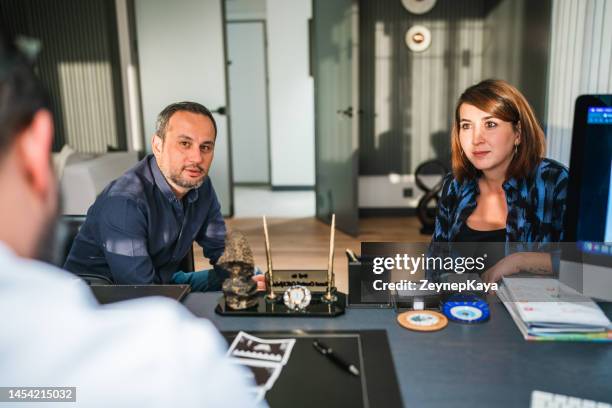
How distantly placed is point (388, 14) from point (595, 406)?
14.5ft

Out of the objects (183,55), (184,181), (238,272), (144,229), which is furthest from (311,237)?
(238,272)

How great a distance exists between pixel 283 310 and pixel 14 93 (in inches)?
33.7

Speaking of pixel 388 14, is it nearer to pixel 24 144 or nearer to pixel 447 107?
pixel 447 107

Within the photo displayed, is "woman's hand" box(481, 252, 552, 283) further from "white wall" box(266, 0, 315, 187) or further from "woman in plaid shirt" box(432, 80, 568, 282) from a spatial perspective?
"white wall" box(266, 0, 315, 187)

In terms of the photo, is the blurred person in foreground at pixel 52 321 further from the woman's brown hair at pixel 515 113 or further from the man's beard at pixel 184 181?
the woman's brown hair at pixel 515 113

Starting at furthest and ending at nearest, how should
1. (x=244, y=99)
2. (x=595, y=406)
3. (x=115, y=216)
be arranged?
(x=244, y=99) → (x=115, y=216) → (x=595, y=406)

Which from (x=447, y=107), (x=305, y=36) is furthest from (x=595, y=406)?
(x=305, y=36)

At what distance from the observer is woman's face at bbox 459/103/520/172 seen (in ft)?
5.29

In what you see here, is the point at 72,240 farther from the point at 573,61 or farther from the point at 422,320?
the point at 573,61

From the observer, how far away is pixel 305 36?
5797 millimetres

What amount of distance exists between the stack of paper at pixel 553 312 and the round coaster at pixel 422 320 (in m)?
0.15

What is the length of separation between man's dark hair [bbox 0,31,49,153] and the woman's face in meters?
1.48

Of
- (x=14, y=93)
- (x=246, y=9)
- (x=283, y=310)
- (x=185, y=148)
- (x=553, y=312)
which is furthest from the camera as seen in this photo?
(x=246, y=9)

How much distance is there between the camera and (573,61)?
2814 mm
